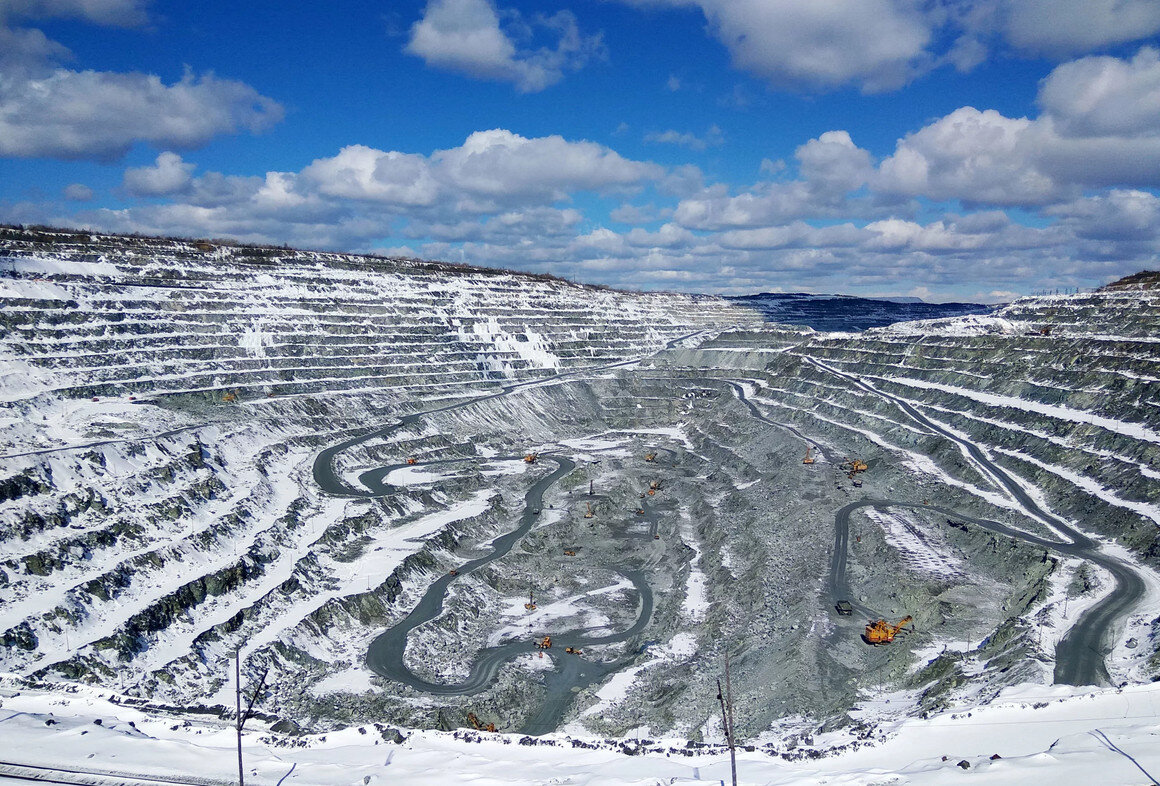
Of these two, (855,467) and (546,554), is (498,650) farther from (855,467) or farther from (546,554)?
(855,467)

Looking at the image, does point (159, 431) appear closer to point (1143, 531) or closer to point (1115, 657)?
point (1115, 657)

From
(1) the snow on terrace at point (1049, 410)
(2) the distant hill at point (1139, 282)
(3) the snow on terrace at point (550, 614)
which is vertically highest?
(2) the distant hill at point (1139, 282)

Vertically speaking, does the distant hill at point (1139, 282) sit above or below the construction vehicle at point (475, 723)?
above

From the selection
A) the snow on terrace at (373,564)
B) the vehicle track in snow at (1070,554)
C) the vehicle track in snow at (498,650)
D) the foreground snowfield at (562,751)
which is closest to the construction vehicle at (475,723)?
the vehicle track in snow at (498,650)

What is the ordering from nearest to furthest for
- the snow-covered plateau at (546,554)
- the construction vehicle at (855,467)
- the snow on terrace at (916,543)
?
the snow-covered plateau at (546,554), the snow on terrace at (916,543), the construction vehicle at (855,467)

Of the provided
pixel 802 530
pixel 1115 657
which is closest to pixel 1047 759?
pixel 1115 657

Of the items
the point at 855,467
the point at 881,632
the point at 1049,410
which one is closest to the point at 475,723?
the point at 881,632

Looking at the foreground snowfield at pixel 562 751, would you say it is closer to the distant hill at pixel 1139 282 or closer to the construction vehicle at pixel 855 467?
the construction vehicle at pixel 855 467

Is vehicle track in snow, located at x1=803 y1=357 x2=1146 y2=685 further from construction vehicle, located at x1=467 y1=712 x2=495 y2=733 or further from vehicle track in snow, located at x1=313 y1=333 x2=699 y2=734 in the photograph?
construction vehicle, located at x1=467 y1=712 x2=495 y2=733
